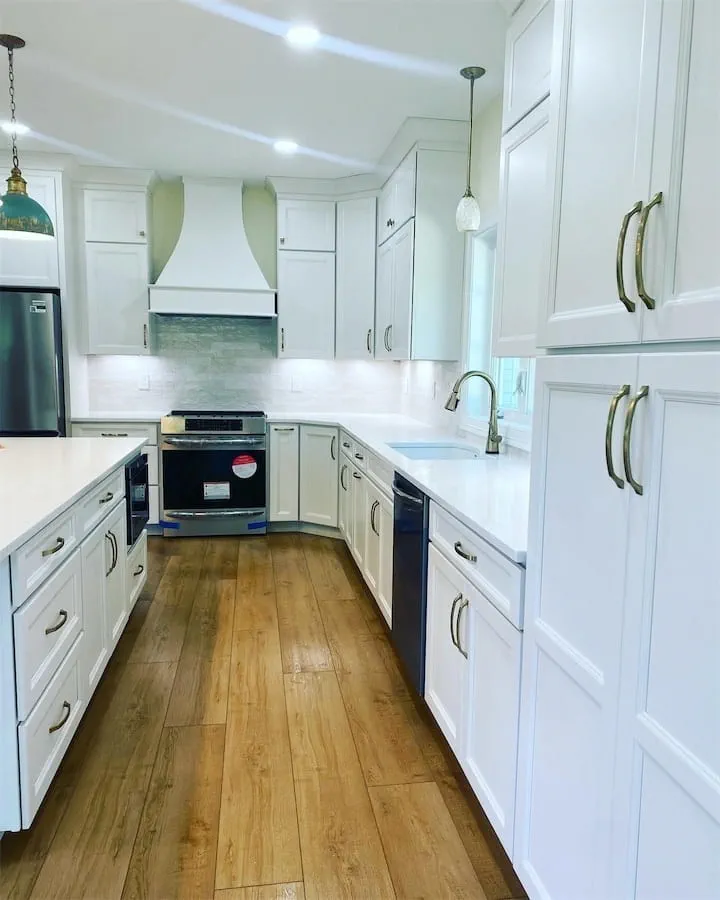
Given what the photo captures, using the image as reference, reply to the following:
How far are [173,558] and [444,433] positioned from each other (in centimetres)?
198

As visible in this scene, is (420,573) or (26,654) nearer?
(26,654)

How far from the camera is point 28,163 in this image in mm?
4207

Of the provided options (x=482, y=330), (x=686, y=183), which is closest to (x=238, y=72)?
(x=482, y=330)

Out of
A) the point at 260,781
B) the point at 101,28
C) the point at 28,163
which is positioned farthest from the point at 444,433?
the point at 28,163

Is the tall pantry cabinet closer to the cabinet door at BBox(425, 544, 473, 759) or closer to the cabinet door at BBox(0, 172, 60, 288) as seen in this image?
the cabinet door at BBox(425, 544, 473, 759)

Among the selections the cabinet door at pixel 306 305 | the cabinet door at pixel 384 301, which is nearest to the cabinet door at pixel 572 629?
the cabinet door at pixel 384 301

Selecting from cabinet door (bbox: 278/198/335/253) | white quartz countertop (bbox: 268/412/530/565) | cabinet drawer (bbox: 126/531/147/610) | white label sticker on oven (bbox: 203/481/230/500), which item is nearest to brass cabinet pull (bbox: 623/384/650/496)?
white quartz countertop (bbox: 268/412/530/565)

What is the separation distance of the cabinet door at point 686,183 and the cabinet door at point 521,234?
85cm

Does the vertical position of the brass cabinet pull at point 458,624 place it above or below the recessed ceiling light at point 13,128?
below

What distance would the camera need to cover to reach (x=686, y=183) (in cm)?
91

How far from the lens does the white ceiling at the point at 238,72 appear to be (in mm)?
2447

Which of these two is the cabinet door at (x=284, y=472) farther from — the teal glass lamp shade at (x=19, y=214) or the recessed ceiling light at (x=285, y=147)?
the teal glass lamp shade at (x=19, y=214)

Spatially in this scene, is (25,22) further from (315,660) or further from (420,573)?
(315,660)

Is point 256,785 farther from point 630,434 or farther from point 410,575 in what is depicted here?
point 630,434
